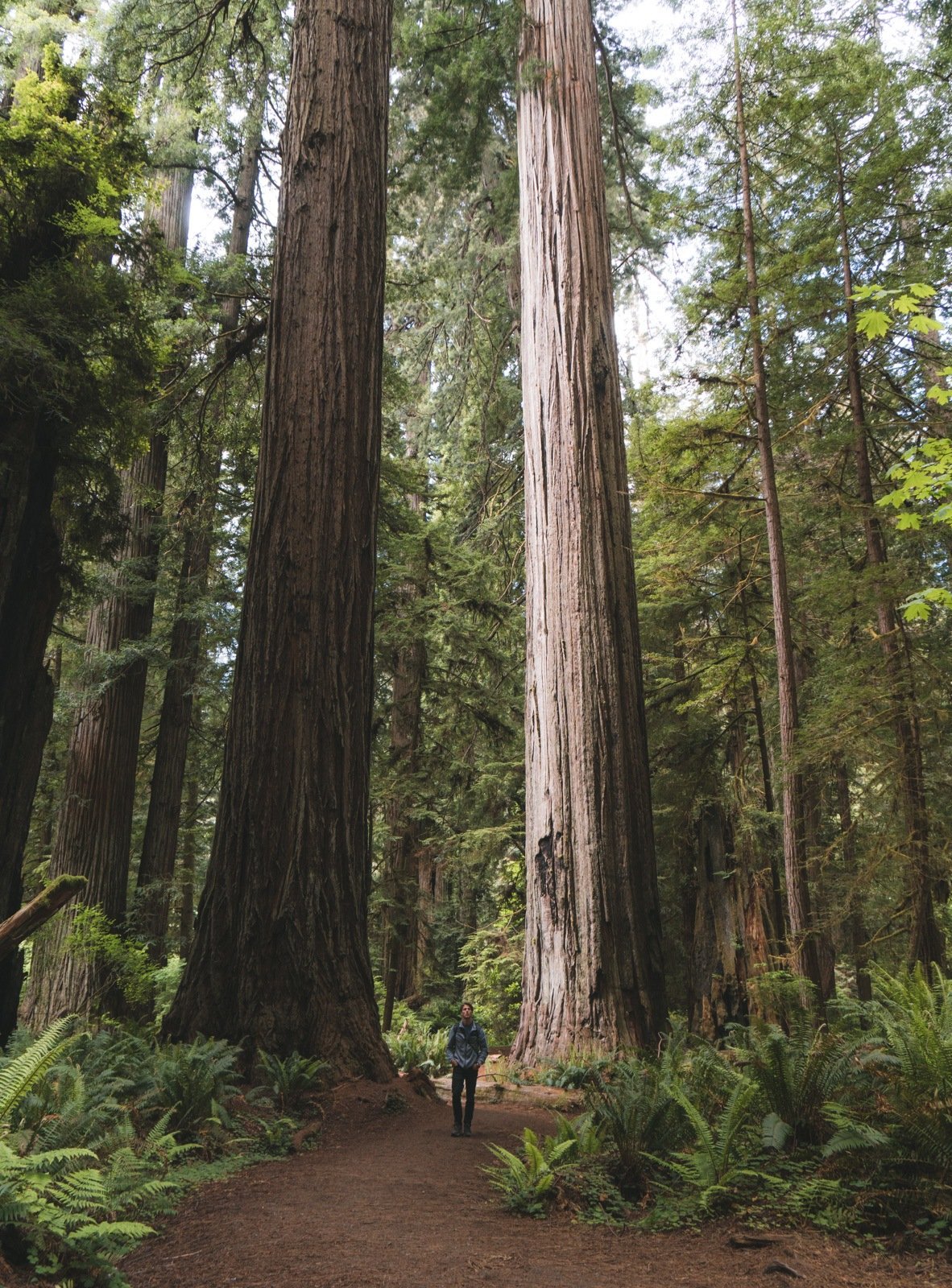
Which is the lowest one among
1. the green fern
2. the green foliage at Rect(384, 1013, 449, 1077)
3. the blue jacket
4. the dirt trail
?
the green foliage at Rect(384, 1013, 449, 1077)

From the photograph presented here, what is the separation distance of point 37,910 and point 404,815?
34.3ft

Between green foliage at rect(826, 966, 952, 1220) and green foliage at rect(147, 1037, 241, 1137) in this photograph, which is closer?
green foliage at rect(826, 966, 952, 1220)

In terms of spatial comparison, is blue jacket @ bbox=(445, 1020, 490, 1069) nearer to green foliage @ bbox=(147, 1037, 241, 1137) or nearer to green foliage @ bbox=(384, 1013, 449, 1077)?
green foliage @ bbox=(147, 1037, 241, 1137)

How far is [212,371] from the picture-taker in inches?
371

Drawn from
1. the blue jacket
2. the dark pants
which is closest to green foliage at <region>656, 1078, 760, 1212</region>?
the dark pants

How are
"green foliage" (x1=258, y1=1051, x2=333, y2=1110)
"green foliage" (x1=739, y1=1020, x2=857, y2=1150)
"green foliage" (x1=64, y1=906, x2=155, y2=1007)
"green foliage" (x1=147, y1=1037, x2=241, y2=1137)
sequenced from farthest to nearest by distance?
"green foliage" (x1=64, y1=906, x2=155, y2=1007)
"green foliage" (x1=258, y1=1051, x2=333, y2=1110)
"green foliage" (x1=147, y1=1037, x2=241, y2=1137)
"green foliage" (x1=739, y1=1020, x2=857, y2=1150)

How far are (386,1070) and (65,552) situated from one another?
182 inches

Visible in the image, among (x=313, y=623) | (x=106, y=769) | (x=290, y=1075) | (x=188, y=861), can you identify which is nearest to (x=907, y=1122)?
(x=290, y=1075)

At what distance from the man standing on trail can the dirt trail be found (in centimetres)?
84

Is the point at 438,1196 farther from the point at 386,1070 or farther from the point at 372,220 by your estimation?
the point at 372,220

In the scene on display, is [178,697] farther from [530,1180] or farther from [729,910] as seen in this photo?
[530,1180]

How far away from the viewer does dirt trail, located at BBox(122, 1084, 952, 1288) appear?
2648 millimetres

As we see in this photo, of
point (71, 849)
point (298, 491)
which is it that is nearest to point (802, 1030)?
point (298, 491)

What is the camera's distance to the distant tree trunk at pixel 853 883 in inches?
316
